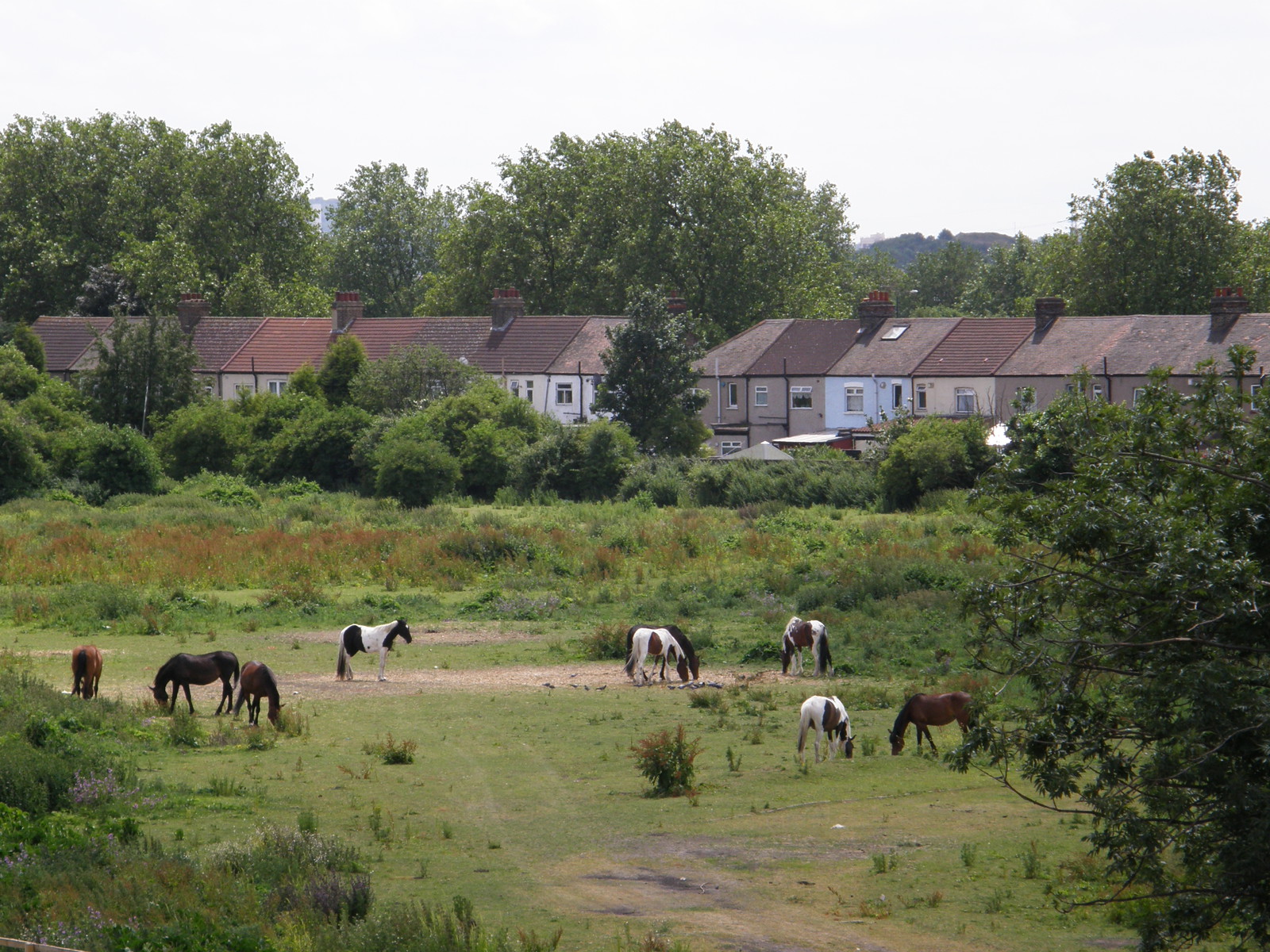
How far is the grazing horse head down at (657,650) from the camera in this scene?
2584cm

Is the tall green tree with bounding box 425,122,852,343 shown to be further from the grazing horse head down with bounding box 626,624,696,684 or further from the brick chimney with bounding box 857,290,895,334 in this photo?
the grazing horse head down with bounding box 626,624,696,684

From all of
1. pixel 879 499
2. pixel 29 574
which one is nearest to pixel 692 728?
pixel 29 574

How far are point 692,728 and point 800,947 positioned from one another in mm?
9873

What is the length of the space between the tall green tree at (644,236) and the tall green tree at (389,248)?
2514cm

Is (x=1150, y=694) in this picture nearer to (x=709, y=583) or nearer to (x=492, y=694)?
(x=492, y=694)

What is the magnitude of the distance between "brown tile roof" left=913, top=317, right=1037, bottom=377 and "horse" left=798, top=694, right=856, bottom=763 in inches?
2085

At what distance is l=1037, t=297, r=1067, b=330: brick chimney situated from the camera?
7238cm

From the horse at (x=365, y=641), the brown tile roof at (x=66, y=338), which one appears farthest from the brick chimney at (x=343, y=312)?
the horse at (x=365, y=641)

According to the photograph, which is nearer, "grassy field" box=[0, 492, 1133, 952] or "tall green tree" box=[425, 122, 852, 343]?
"grassy field" box=[0, 492, 1133, 952]

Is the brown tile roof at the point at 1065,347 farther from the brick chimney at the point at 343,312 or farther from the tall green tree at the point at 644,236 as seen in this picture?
the brick chimney at the point at 343,312

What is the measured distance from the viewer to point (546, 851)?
1518 cm

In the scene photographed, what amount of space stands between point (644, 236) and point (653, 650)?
65182mm

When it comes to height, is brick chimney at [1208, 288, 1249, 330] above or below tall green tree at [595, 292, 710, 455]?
above

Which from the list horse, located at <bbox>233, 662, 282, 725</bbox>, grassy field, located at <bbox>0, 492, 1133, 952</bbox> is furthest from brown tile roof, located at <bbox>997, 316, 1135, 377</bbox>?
horse, located at <bbox>233, 662, 282, 725</bbox>
